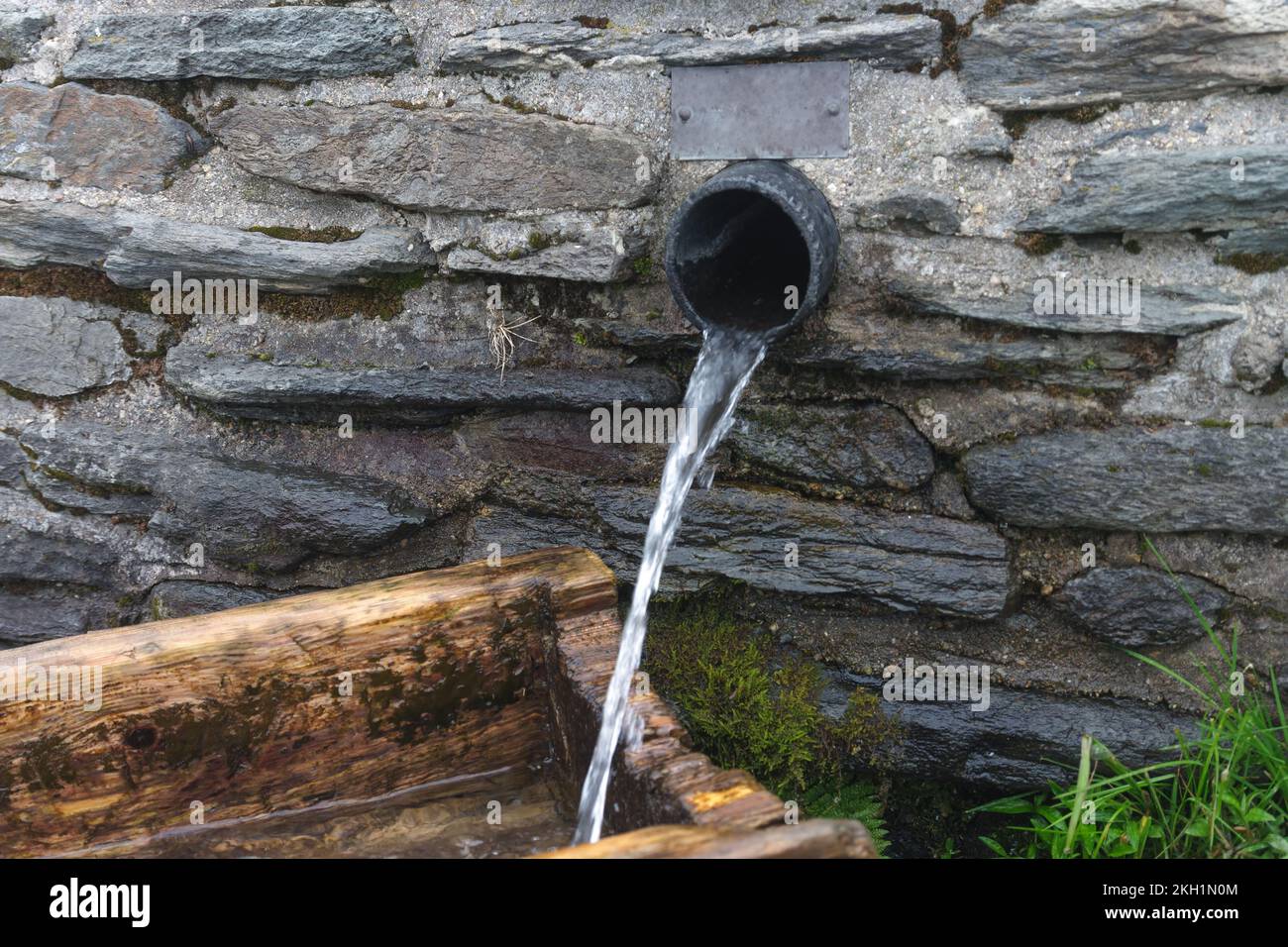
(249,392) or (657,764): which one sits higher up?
(249,392)

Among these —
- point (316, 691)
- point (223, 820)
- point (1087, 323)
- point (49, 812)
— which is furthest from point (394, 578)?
point (1087, 323)

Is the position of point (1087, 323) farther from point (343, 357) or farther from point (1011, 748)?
point (343, 357)

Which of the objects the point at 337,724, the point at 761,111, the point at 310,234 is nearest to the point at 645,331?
the point at 761,111

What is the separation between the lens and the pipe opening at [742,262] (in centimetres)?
254

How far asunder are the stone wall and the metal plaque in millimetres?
43

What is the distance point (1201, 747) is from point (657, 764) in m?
1.32

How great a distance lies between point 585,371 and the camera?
2.81 metres

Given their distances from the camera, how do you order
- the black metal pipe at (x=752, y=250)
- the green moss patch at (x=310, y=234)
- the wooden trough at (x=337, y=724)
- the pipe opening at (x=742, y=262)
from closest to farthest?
the wooden trough at (x=337, y=724) → the black metal pipe at (x=752, y=250) → the pipe opening at (x=742, y=262) → the green moss patch at (x=310, y=234)

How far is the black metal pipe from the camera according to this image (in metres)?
2.38

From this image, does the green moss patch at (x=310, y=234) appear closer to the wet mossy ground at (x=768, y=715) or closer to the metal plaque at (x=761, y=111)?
the metal plaque at (x=761, y=111)

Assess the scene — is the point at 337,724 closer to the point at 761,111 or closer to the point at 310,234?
the point at 310,234

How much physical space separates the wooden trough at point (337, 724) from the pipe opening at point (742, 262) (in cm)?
72

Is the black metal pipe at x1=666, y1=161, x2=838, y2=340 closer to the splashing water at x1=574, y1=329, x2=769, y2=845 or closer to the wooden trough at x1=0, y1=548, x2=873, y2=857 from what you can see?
the splashing water at x1=574, y1=329, x2=769, y2=845

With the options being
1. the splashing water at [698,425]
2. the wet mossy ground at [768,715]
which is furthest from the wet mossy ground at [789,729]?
the splashing water at [698,425]
